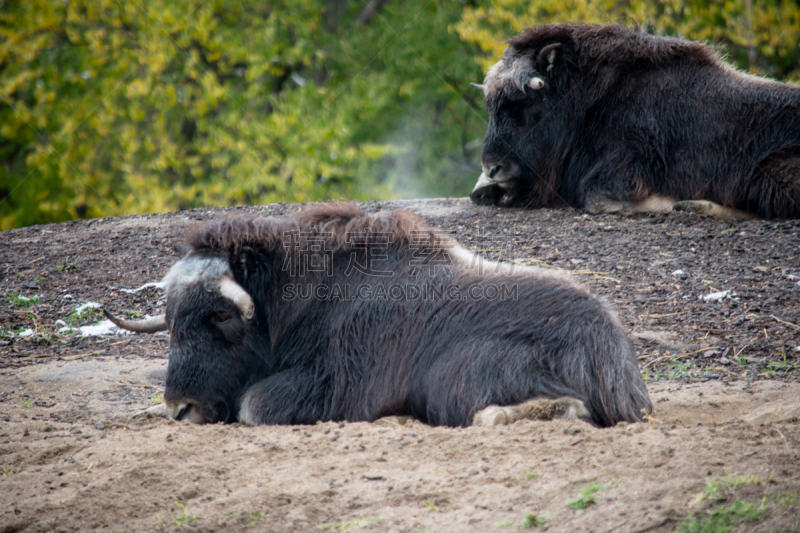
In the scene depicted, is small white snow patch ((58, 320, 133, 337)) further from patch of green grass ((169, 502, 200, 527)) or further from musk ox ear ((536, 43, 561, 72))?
musk ox ear ((536, 43, 561, 72))

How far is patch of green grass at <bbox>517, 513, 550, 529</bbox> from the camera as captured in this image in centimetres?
212

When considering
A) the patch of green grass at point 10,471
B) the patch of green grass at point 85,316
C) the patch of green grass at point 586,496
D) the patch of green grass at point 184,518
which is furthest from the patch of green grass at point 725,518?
the patch of green grass at point 85,316

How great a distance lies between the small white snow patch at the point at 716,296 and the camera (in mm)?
4949

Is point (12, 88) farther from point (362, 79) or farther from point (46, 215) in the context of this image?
point (362, 79)

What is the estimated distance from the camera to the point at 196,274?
3559mm

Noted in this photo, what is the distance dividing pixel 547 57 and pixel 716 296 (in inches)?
113

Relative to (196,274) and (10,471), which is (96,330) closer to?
(196,274)

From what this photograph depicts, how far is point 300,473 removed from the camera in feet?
8.60

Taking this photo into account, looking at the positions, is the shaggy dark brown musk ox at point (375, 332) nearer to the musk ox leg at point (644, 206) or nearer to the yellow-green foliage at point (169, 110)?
the musk ox leg at point (644, 206)

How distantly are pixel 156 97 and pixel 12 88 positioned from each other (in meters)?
2.91

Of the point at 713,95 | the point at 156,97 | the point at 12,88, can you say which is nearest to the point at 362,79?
the point at 156,97

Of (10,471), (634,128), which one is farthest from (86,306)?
(634,128)

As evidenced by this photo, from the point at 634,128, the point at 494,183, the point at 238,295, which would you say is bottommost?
the point at 238,295

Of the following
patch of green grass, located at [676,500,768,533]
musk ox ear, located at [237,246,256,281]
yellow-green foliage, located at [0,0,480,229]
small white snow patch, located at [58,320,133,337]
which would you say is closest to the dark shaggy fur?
musk ox ear, located at [237,246,256,281]
